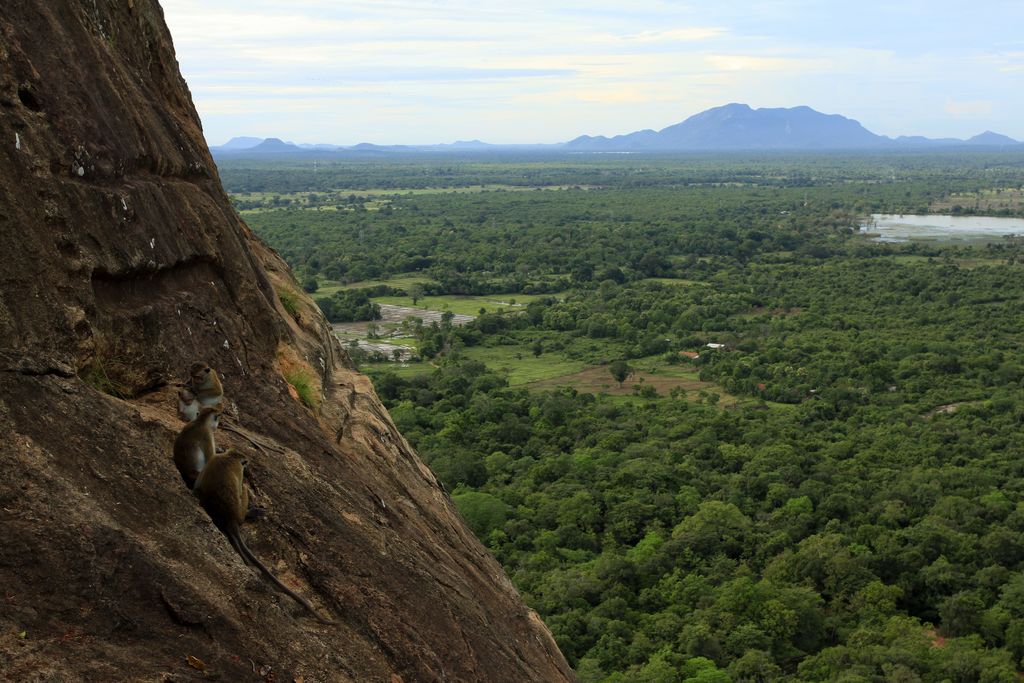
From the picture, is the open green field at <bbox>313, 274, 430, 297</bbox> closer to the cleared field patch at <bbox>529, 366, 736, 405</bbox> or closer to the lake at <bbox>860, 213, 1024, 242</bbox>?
the cleared field patch at <bbox>529, 366, 736, 405</bbox>

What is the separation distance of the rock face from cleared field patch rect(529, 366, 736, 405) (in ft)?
151

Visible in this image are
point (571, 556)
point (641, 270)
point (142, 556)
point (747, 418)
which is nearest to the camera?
point (142, 556)

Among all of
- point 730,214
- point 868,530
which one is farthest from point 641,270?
point 868,530

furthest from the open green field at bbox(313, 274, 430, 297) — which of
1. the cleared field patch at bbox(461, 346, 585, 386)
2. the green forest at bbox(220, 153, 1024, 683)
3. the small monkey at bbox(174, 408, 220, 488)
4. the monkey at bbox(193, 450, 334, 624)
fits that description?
the monkey at bbox(193, 450, 334, 624)

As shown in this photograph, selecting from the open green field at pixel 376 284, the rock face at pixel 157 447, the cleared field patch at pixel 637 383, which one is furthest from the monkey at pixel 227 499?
the open green field at pixel 376 284

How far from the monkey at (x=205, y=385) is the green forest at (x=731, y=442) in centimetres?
1923

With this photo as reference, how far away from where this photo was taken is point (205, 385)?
8.03 metres

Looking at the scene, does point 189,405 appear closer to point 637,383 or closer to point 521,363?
point 637,383

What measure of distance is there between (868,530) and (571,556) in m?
10.5

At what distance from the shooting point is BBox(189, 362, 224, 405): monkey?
802 centimetres

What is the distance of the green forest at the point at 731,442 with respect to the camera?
27672 millimetres

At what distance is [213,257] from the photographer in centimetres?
1099

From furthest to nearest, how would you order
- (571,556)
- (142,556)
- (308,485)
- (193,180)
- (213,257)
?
(571,556) < (193,180) < (213,257) < (308,485) < (142,556)

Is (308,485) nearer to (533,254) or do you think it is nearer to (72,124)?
(72,124)
